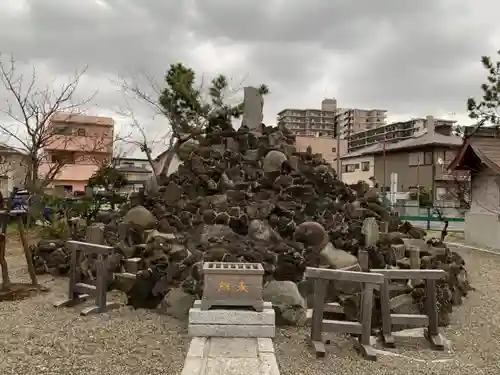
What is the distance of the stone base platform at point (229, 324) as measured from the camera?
17.8 ft

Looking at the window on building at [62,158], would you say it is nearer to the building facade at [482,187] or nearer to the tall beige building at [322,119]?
the building facade at [482,187]

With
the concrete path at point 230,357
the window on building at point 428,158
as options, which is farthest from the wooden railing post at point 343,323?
the window on building at point 428,158

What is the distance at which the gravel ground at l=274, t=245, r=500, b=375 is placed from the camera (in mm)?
5242

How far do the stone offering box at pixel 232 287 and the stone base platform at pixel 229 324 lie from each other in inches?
6.4

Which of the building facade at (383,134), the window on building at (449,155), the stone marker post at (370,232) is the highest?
the building facade at (383,134)

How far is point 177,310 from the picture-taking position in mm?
7176

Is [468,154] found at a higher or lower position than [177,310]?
higher

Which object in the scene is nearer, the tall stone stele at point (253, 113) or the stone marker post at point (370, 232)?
the stone marker post at point (370, 232)

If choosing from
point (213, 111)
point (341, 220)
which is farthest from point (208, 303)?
point (213, 111)

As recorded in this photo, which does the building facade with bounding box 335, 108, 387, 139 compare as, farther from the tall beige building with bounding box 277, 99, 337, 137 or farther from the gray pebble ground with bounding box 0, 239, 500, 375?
the gray pebble ground with bounding box 0, 239, 500, 375

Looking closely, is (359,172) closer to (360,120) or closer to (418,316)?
(418,316)

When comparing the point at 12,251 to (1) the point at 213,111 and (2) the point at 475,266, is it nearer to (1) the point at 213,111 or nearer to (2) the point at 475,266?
(1) the point at 213,111

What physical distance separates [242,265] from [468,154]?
1245 centimetres

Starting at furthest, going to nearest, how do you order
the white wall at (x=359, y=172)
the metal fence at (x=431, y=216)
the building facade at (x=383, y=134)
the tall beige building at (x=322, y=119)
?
1. the tall beige building at (x=322, y=119)
2. the building facade at (x=383, y=134)
3. the white wall at (x=359, y=172)
4. the metal fence at (x=431, y=216)
